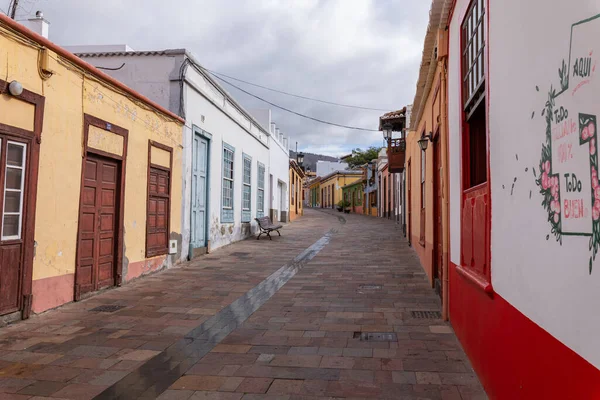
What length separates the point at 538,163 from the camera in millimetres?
2156

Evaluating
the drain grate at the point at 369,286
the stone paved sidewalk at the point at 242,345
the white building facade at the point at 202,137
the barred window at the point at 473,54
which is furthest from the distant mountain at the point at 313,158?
the barred window at the point at 473,54

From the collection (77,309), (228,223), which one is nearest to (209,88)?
(228,223)

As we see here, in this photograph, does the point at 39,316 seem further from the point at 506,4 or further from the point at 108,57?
the point at 108,57

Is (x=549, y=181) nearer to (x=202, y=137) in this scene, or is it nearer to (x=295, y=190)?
(x=202, y=137)

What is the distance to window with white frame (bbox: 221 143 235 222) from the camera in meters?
12.5

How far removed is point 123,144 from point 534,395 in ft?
22.4

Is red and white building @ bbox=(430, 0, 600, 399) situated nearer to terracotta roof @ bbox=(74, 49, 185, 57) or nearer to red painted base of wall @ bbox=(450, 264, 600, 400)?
red painted base of wall @ bbox=(450, 264, 600, 400)

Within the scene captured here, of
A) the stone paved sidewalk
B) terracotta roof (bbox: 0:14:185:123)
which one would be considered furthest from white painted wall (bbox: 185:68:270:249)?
the stone paved sidewalk

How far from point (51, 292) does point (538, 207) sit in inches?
226

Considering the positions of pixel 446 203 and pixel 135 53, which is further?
pixel 135 53

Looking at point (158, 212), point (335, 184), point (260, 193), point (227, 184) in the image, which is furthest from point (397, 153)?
point (335, 184)

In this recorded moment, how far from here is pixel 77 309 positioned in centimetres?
587

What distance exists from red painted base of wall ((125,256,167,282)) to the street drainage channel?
219cm

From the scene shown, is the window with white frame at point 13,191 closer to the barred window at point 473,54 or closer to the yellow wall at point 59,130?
the yellow wall at point 59,130
